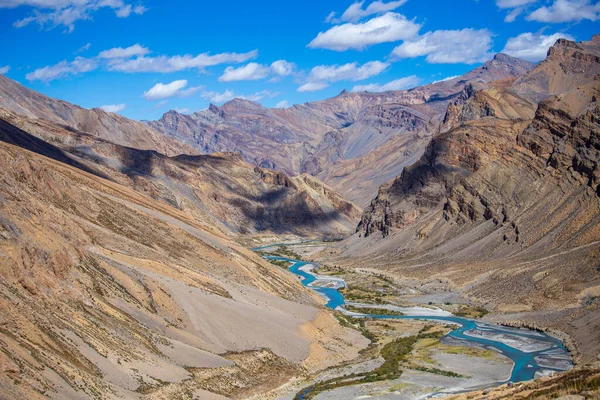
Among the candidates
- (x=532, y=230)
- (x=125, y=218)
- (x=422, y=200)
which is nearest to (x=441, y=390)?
(x=125, y=218)

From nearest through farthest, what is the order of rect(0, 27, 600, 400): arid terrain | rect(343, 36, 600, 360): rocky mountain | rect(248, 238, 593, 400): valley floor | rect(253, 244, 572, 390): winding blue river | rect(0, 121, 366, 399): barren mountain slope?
rect(0, 121, 366, 399): barren mountain slope
rect(0, 27, 600, 400): arid terrain
rect(248, 238, 593, 400): valley floor
rect(253, 244, 572, 390): winding blue river
rect(343, 36, 600, 360): rocky mountain

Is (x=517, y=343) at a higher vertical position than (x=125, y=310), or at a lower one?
lower

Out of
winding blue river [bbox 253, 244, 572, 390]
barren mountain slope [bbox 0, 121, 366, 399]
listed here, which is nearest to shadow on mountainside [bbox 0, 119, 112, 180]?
barren mountain slope [bbox 0, 121, 366, 399]

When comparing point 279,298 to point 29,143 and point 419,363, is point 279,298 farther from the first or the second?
point 29,143

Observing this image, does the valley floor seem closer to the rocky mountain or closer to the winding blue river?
the winding blue river

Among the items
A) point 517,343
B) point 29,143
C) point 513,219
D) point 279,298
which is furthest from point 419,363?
point 29,143

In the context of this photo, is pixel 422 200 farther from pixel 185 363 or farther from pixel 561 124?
pixel 185 363

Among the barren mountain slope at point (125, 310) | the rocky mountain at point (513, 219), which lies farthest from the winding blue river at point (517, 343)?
the barren mountain slope at point (125, 310)
